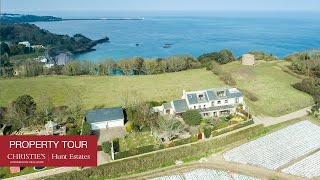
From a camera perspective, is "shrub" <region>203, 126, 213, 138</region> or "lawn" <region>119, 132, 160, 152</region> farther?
"shrub" <region>203, 126, 213, 138</region>

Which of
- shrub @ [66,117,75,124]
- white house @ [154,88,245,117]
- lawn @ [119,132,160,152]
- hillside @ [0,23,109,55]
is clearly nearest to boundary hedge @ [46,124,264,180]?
lawn @ [119,132,160,152]

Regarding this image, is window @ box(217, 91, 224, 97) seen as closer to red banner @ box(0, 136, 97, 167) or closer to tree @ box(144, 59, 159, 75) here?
red banner @ box(0, 136, 97, 167)

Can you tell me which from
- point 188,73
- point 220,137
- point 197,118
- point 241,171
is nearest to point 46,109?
point 197,118

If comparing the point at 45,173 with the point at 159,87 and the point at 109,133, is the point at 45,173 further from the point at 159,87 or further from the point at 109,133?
the point at 159,87

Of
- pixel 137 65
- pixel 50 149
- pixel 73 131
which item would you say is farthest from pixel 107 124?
pixel 137 65

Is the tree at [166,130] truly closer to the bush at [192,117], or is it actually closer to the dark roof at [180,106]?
the bush at [192,117]

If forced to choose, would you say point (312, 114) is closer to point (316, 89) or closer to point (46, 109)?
point (316, 89)

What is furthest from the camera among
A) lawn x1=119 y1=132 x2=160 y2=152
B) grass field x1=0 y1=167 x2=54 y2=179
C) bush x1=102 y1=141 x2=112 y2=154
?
lawn x1=119 y1=132 x2=160 y2=152
